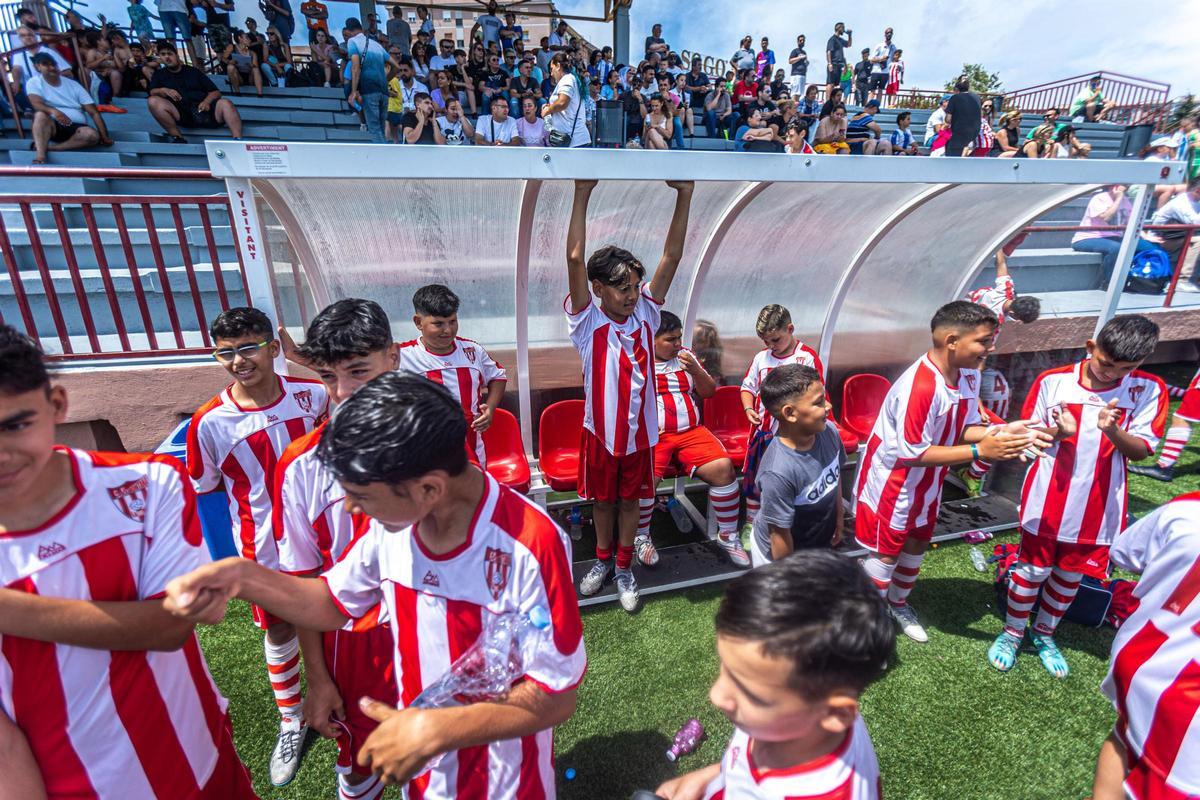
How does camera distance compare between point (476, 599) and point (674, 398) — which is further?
point (674, 398)

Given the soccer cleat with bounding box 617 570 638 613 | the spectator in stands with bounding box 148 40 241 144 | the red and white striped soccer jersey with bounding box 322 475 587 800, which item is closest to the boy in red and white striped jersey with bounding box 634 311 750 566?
the soccer cleat with bounding box 617 570 638 613

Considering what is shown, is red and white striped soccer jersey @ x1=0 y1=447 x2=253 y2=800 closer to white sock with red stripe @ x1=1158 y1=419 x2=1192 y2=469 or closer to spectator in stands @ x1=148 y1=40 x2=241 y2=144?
white sock with red stripe @ x1=1158 y1=419 x2=1192 y2=469

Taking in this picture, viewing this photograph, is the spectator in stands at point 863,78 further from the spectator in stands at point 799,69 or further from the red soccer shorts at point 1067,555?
the red soccer shorts at point 1067,555

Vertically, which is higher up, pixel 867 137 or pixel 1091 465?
pixel 867 137

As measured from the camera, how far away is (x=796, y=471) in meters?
2.51

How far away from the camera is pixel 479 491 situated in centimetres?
129

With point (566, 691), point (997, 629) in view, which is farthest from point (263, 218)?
point (997, 629)

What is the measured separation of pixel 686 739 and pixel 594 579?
3.89 feet

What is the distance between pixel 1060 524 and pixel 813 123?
44.1 ft

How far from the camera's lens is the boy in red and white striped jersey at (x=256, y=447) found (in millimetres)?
2408

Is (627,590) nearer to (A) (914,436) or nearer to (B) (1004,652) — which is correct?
(A) (914,436)

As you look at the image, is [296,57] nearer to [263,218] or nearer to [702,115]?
[702,115]

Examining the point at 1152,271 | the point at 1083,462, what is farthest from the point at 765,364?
the point at 1152,271

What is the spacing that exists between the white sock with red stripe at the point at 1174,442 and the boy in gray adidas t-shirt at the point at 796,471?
336 centimetres
